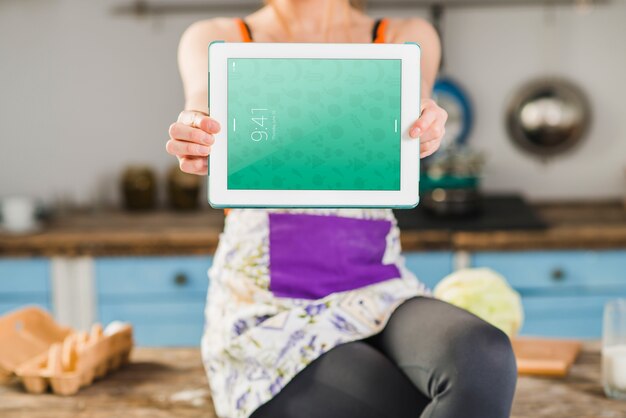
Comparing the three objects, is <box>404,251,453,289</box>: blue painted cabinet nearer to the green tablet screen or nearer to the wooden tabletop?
the wooden tabletop

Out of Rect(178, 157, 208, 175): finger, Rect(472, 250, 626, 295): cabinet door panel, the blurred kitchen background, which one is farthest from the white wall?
Rect(178, 157, 208, 175): finger

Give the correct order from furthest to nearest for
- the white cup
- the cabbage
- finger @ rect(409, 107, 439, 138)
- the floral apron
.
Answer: the white cup < the cabbage < the floral apron < finger @ rect(409, 107, 439, 138)

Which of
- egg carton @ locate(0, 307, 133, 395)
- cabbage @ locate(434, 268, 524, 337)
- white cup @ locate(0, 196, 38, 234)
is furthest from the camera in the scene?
white cup @ locate(0, 196, 38, 234)

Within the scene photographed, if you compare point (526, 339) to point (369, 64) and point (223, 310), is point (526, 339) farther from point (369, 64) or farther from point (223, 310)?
point (369, 64)

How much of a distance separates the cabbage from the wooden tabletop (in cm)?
12

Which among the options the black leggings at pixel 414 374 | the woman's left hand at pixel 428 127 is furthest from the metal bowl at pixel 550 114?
the woman's left hand at pixel 428 127

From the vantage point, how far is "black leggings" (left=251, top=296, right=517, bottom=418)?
3.55 ft

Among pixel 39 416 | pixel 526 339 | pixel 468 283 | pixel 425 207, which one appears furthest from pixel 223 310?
pixel 425 207

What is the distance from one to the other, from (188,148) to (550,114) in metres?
2.26

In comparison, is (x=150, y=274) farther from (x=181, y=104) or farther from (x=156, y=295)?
(x=181, y=104)

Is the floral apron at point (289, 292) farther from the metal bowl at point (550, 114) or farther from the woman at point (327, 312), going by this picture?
the metal bowl at point (550, 114)


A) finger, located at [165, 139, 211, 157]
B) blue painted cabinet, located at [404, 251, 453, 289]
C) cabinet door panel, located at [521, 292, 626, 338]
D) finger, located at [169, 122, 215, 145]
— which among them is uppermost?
finger, located at [169, 122, 215, 145]

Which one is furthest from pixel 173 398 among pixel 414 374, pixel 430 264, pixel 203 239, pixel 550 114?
pixel 550 114

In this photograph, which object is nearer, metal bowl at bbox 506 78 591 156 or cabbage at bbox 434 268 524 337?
cabbage at bbox 434 268 524 337
